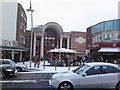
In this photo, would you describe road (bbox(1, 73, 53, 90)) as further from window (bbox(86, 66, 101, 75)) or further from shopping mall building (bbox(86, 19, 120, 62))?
shopping mall building (bbox(86, 19, 120, 62))

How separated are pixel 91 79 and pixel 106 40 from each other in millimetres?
39876

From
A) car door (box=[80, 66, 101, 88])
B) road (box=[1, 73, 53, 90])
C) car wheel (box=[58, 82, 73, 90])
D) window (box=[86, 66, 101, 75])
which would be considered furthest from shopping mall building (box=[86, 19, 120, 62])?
car wheel (box=[58, 82, 73, 90])

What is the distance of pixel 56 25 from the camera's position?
206 feet

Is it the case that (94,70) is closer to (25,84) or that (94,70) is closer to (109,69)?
(109,69)

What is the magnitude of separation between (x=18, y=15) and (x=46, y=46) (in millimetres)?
21921

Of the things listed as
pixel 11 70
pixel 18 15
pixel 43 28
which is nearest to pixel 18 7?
pixel 18 15

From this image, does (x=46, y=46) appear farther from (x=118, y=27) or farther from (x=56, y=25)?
(x=118, y=27)

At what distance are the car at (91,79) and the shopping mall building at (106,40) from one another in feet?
109

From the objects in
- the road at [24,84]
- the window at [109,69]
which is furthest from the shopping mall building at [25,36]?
the window at [109,69]

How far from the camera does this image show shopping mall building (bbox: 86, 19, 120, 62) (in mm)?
46688

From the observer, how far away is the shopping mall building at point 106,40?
46.7 metres

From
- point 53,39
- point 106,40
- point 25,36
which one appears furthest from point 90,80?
point 53,39

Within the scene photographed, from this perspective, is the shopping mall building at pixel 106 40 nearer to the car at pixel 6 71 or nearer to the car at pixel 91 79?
the car at pixel 6 71

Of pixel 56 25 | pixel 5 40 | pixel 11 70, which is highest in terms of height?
pixel 56 25
